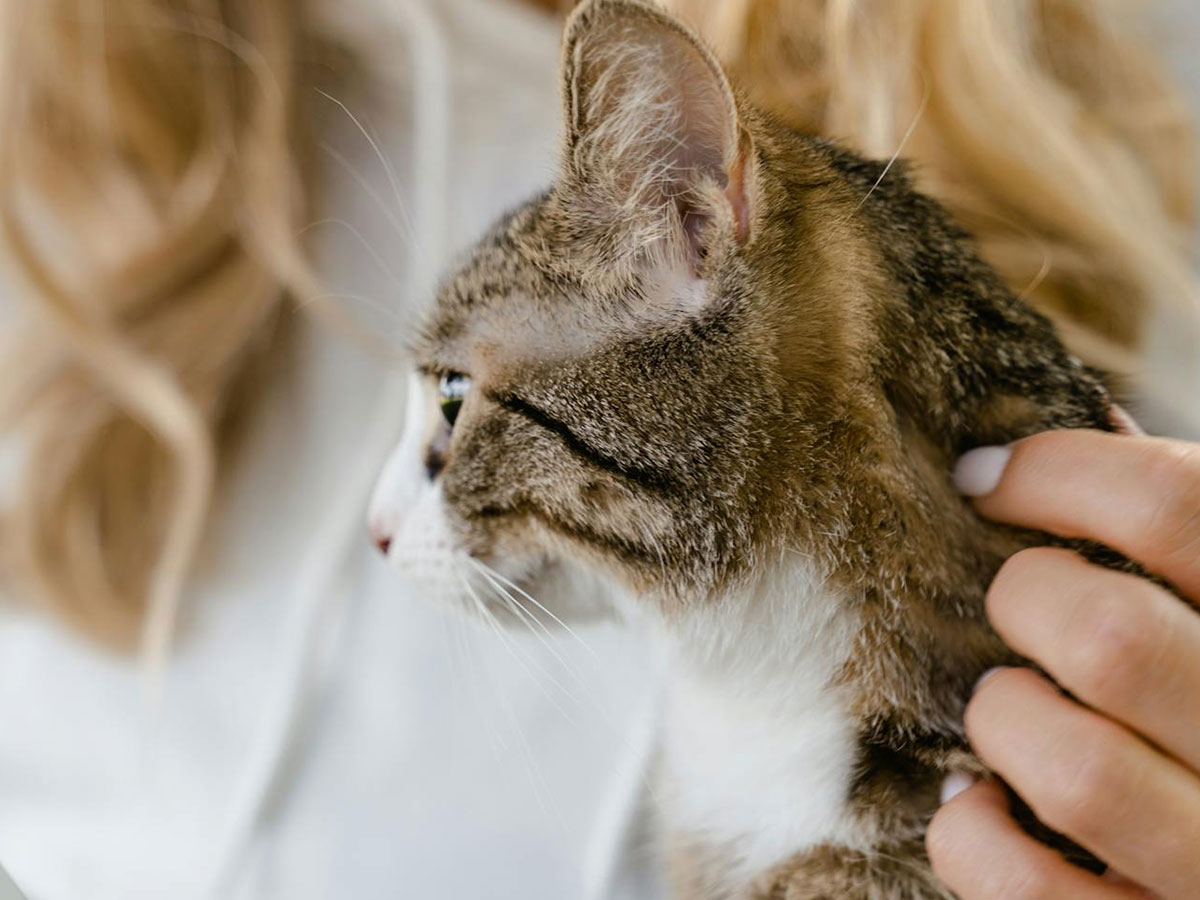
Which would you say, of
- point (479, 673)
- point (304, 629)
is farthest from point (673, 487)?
point (304, 629)

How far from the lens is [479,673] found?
672mm

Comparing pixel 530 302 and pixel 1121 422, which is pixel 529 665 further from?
pixel 1121 422

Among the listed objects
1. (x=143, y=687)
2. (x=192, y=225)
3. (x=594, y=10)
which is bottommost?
(x=143, y=687)

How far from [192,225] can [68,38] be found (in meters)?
0.17

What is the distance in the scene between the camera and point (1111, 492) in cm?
46

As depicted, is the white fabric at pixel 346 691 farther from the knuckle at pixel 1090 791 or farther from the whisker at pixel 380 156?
the knuckle at pixel 1090 791

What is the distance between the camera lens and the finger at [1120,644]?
0.44 meters

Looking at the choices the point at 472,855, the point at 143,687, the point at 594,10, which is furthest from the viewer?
the point at 143,687

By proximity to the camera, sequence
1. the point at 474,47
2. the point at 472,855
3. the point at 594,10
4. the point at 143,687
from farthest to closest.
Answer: the point at 474,47, the point at 143,687, the point at 472,855, the point at 594,10

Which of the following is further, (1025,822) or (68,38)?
(68,38)

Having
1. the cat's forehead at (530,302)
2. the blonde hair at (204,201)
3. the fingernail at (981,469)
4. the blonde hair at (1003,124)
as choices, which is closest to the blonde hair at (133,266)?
the blonde hair at (204,201)

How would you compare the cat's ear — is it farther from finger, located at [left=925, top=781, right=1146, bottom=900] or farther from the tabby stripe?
finger, located at [left=925, top=781, right=1146, bottom=900]

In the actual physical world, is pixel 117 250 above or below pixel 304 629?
above

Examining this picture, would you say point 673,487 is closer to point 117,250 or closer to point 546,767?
point 546,767
